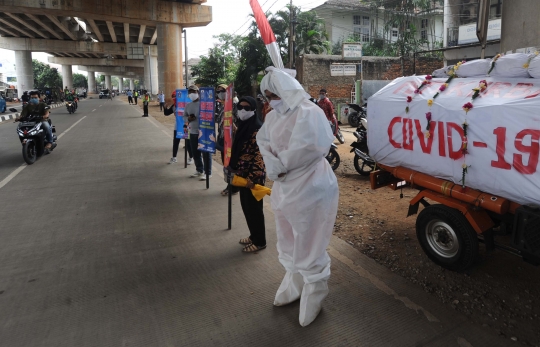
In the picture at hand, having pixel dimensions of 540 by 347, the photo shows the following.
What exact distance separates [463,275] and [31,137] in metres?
9.01

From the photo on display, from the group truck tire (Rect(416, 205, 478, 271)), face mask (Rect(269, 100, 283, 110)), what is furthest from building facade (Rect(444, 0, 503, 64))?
face mask (Rect(269, 100, 283, 110))

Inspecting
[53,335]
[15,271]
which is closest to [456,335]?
[53,335]

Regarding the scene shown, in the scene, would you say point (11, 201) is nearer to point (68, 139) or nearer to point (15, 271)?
point (15, 271)

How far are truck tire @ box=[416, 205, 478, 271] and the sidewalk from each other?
0.50 metres

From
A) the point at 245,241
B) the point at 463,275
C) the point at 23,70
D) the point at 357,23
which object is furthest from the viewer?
the point at 23,70

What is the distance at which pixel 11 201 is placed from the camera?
5727mm

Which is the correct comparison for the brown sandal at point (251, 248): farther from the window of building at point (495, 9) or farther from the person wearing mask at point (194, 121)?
the window of building at point (495, 9)

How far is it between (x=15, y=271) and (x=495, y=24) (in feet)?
67.1

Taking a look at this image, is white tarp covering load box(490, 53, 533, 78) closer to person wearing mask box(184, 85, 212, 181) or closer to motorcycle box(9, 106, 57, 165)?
person wearing mask box(184, 85, 212, 181)

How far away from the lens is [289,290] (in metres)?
2.92

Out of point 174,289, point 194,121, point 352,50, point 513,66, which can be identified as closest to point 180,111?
point 194,121

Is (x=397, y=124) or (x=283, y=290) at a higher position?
(x=397, y=124)

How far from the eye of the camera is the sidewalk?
260 centimetres

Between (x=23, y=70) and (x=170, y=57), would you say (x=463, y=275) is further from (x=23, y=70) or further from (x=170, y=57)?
(x=23, y=70)
